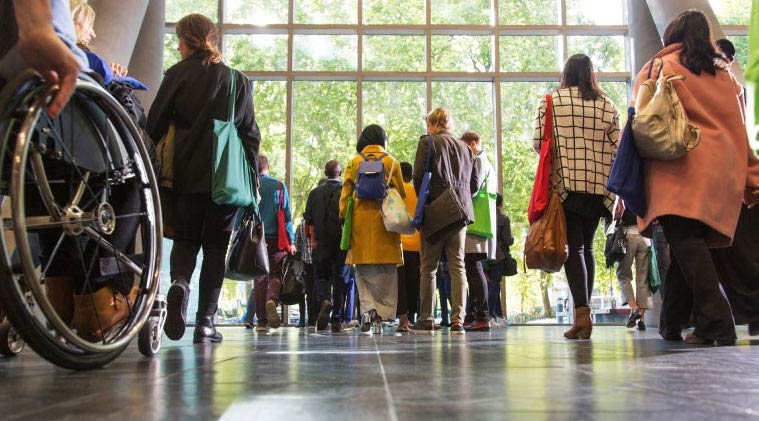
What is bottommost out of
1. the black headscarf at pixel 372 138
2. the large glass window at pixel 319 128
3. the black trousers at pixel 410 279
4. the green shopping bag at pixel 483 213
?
the black trousers at pixel 410 279

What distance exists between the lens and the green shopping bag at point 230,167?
3.61 m

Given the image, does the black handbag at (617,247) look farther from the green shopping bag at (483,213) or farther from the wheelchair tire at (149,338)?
the wheelchair tire at (149,338)

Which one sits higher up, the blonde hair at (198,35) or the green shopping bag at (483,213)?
the blonde hair at (198,35)

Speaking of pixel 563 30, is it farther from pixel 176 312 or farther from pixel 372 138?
pixel 176 312

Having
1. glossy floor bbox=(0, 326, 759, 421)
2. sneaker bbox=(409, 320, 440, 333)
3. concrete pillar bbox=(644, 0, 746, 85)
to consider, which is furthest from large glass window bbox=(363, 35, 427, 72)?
glossy floor bbox=(0, 326, 759, 421)

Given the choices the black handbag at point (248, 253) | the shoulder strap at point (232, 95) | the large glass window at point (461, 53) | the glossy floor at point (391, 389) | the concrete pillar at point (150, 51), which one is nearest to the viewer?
the glossy floor at point (391, 389)

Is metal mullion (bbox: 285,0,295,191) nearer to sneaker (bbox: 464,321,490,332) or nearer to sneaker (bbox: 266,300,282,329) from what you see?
sneaker (bbox: 266,300,282,329)

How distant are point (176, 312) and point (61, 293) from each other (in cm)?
76

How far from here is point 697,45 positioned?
357cm

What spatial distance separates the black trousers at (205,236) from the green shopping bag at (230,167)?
0.44 feet

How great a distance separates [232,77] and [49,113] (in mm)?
2216

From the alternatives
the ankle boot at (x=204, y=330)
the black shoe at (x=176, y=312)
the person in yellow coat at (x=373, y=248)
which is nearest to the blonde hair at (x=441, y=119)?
the person in yellow coat at (x=373, y=248)

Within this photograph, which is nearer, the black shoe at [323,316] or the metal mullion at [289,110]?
the black shoe at [323,316]

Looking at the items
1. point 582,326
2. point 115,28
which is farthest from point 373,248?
point 115,28
